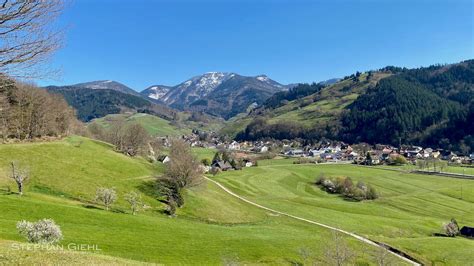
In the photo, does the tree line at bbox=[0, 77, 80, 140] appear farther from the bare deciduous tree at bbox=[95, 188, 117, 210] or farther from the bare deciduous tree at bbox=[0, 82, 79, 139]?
the bare deciduous tree at bbox=[95, 188, 117, 210]

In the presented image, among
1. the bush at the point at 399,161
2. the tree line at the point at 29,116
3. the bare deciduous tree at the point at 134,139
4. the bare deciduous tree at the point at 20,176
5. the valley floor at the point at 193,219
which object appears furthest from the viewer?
the bush at the point at 399,161

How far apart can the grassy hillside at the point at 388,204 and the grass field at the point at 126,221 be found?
10890 millimetres

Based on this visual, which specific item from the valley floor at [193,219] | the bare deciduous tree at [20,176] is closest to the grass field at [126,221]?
the valley floor at [193,219]

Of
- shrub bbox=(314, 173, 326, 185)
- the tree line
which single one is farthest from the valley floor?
shrub bbox=(314, 173, 326, 185)

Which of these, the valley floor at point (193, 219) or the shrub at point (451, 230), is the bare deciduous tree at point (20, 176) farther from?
the shrub at point (451, 230)

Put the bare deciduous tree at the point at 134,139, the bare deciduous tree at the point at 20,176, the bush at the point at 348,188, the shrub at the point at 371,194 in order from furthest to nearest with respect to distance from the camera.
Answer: the bush at the point at 348,188 < the shrub at the point at 371,194 < the bare deciduous tree at the point at 134,139 < the bare deciduous tree at the point at 20,176

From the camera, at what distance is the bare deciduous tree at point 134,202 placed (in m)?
52.1

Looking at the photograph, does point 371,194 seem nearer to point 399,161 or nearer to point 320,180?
point 320,180

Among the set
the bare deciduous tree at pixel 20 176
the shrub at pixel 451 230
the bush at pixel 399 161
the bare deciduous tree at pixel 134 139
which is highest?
the bare deciduous tree at pixel 134 139

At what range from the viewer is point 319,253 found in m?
44.2

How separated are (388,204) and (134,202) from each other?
76221 millimetres

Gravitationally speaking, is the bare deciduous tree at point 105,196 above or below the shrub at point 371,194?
above

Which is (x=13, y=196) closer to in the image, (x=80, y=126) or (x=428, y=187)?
(x=80, y=126)

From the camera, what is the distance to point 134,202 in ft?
171
